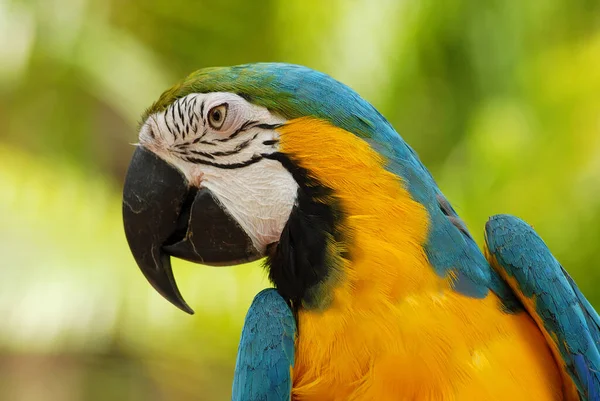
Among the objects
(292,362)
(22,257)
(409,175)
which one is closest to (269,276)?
(292,362)

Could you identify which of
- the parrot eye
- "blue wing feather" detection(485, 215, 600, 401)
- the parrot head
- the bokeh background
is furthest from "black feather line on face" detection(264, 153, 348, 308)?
the bokeh background

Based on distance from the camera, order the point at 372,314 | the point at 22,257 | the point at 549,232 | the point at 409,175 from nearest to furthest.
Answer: the point at 372,314 < the point at 409,175 < the point at 549,232 < the point at 22,257

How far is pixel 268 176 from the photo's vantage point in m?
1.37

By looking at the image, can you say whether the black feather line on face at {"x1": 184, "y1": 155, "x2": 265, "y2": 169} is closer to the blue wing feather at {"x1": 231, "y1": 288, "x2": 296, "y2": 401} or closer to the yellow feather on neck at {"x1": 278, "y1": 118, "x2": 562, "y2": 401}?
the yellow feather on neck at {"x1": 278, "y1": 118, "x2": 562, "y2": 401}

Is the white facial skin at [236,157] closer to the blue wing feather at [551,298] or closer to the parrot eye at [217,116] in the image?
the parrot eye at [217,116]

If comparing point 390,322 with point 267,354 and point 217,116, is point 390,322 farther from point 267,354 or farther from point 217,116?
point 217,116

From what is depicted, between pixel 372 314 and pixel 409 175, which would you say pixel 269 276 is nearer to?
pixel 372 314

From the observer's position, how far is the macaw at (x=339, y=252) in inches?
49.6

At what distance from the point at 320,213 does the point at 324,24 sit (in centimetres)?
219

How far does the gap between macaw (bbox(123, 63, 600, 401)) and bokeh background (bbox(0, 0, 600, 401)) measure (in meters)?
1.57

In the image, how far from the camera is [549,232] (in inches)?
124

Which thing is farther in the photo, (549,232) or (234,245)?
(549,232)

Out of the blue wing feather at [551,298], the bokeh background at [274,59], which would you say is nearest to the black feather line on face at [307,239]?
the blue wing feather at [551,298]

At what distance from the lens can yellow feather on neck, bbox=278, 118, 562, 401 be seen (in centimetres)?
124
